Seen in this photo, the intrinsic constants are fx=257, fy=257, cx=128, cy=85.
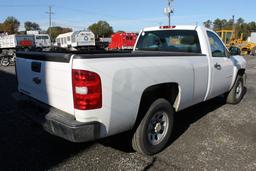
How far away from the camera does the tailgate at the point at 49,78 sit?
114 inches

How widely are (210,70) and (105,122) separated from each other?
2.58 m

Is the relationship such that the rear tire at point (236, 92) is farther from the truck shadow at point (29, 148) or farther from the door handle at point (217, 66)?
the truck shadow at point (29, 148)

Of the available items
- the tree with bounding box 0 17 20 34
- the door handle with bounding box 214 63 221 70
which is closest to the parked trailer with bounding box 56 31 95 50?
the door handle with bounding box 214 63 221 70

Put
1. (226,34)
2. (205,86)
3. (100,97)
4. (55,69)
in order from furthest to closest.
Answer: (226,34), (205,86), (55,69), (100,97)

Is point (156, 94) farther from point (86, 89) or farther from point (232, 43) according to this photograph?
point (232, 43)

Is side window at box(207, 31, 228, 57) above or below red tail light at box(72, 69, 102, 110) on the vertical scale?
above

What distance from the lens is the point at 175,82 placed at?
3783 mm

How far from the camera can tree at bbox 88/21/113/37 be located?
102m

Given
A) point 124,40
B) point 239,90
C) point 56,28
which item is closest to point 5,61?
point 124,40

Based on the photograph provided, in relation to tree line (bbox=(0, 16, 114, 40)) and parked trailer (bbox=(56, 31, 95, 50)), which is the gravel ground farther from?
tree line (bbox=(0, 16, 114, 40))

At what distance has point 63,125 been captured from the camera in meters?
2.85

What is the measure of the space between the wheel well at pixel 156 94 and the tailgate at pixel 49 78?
102 cm

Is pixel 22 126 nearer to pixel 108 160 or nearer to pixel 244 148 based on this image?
pixel 108 160

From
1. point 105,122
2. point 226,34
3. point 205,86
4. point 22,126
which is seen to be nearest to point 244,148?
point 205,86
